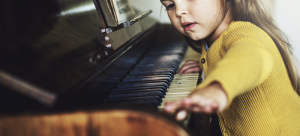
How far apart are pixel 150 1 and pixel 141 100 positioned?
1.85m

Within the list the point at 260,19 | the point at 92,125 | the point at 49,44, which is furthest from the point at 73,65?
the point at 260,19

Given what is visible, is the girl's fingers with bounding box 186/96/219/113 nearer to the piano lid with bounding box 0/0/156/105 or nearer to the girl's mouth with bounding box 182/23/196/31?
the piano lid with bounding box 0/0/156/105

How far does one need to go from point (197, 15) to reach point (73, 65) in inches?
22.1

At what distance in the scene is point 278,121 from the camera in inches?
38.6

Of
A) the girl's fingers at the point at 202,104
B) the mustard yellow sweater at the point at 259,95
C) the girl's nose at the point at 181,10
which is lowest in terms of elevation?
the mustard yellow sweater at the point at 259,95

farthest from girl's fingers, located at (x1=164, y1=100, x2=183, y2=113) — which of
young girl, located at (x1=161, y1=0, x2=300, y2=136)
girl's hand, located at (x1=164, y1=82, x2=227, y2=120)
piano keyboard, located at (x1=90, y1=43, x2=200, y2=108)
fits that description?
young girl, located at (x1=161, y1=0, x2=300, y2=136)

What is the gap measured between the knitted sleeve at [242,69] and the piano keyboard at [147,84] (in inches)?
11.5

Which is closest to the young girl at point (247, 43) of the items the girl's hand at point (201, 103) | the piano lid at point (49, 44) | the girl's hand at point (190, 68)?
the girl's hand at point (190, 68)

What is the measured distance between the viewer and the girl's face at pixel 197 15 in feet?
3.20

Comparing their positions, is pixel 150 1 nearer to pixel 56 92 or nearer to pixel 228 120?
pixel 228 120

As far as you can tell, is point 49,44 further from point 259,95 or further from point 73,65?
point 259,95

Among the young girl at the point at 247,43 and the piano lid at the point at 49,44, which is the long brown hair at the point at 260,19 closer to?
the young girl at the point at 247,43

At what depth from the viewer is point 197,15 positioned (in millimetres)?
991

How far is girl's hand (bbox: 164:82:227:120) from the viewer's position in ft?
1.54
